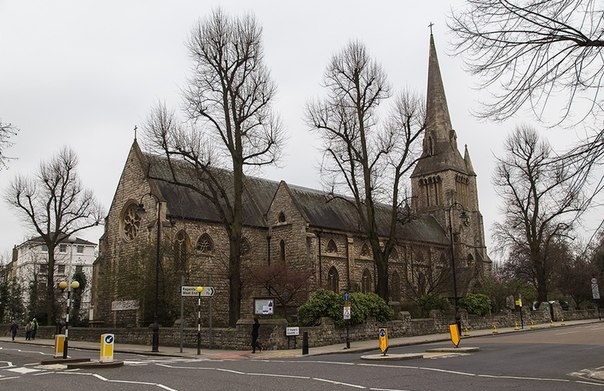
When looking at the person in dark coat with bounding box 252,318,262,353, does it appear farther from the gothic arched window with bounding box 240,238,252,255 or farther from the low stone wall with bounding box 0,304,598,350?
Answer: the gothic arched window with bounding box 240,238,252,255

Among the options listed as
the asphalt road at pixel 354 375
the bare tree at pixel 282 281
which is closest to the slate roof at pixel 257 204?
the bare tree at pixel 282 281

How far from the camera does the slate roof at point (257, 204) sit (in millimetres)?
38281

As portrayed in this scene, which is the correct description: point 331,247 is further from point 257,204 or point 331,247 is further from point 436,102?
point 436,102

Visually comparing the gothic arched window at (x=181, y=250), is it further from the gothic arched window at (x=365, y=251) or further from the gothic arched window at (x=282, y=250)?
the gothic arched window at (x=365, y=251)

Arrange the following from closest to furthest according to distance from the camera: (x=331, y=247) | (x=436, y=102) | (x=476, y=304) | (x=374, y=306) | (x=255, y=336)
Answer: (x=255, y=336), (x=374, y=306), (x=476, y=304), (x=331, y=247), (x=436, y=102)

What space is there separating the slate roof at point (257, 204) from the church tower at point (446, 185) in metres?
4.02

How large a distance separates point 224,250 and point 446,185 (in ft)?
94.0

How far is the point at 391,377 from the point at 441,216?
49114 mm

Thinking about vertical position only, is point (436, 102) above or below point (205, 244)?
above

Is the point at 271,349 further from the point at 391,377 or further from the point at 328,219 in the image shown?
the point at 328,219

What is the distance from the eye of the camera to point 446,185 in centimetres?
5847

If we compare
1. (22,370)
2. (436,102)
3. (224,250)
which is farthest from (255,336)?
(436,102)

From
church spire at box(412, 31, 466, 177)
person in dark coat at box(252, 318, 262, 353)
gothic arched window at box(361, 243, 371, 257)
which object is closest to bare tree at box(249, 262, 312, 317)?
gothic arched window at box(361, 243, 371, 257)

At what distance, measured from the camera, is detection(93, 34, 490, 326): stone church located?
32.8m
